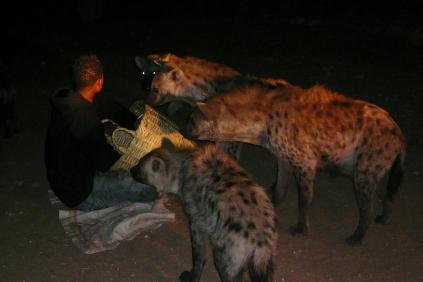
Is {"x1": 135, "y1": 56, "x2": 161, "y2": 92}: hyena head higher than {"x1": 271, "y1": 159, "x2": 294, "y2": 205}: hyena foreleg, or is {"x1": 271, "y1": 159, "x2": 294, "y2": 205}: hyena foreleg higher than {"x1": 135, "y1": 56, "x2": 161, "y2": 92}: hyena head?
{"x1": 135, "y1": 56, "x2": 161, "y2": 92}: hyena head

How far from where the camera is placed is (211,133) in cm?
343

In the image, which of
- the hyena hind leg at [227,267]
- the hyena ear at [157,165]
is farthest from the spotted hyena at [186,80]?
the hyena hind leg at [227,267]

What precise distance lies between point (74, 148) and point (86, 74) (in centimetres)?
40

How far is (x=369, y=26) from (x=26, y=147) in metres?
5.53

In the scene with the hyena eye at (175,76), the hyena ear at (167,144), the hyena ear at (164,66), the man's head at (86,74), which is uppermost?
the man's head at (86,74)

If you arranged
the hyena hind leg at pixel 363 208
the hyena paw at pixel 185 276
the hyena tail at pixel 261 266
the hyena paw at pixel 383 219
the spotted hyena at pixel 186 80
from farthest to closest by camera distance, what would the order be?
the spotted hyena at pixel 186 80, the hyena paw at pixel 383 219, the hyena hind leg at pixel 363 208, the hyena paw at pixel 185 276, the hyena tail at pixel 261 266

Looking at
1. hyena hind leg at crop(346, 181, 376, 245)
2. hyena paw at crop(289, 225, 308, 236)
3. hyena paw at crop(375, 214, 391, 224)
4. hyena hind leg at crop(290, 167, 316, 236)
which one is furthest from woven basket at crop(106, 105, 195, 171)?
hyena paw at crop(375, 214, 391, 224)

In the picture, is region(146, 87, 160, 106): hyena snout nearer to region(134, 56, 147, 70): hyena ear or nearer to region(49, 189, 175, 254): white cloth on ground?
region(134, 56, 147, 70): hyena ear

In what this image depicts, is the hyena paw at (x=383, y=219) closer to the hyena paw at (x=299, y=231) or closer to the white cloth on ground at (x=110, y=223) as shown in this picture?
the hyena paw at (x=299, y=231)

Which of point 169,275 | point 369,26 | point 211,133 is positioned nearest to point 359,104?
point 211,133

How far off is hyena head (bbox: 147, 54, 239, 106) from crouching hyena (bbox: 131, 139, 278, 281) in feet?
3.40

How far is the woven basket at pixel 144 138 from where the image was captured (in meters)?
3.04

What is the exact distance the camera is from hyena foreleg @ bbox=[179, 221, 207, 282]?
2859 mm

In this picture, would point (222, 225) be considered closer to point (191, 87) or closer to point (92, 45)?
point (191, 87)
